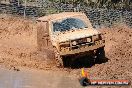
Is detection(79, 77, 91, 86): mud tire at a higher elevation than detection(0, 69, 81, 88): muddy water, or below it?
higher

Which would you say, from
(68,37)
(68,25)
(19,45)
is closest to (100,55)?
(68,37)

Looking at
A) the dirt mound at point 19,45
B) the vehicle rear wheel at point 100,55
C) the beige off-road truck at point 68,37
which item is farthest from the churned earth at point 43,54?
the beige off-road truck at point 68,37

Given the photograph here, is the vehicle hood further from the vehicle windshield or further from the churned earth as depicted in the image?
the churned earth

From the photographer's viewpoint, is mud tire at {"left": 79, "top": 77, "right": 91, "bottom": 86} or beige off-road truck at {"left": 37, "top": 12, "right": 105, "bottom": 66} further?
beige off-road truck at {"left": 37, "top": 12, "right": 105, "bottom": 66}

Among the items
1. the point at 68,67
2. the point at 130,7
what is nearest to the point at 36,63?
the point at 68,67

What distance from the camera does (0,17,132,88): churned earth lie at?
14070 millimetres

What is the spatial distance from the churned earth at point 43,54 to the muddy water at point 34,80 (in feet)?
0.23

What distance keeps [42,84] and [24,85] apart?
0.57 metres

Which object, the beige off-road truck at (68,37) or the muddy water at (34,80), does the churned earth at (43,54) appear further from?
the beige off-road truck at (68,37)

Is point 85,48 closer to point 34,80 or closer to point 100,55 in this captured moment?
point 100,55

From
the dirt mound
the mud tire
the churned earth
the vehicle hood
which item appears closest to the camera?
the mud tire

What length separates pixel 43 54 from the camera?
52.6ft

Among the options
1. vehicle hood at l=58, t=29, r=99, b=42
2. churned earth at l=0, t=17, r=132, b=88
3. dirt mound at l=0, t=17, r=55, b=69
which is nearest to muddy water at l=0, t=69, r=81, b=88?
churned earth at l=0, t=17, r=132, b=88

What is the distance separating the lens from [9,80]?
44.0ft
